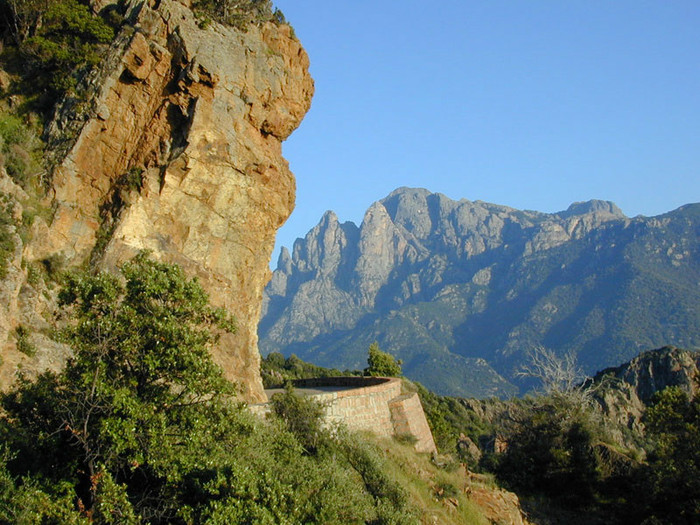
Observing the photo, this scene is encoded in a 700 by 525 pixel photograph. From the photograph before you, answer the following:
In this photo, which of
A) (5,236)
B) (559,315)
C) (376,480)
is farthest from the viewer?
(559,315)

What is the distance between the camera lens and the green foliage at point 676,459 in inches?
812

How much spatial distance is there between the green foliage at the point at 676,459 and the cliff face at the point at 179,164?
50.7ft

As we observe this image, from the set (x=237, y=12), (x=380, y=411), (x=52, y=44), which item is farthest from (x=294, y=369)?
(x=52, y=44)

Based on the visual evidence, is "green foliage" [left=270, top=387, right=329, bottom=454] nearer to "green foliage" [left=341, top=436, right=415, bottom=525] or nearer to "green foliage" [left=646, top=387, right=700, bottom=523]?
"green foliage" [left=341, top=436, right=415, bottom=525]

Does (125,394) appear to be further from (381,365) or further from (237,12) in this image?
(381,365)

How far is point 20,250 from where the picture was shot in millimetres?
16969

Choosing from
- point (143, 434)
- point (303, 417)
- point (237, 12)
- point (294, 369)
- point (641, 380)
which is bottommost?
point (641, 380)

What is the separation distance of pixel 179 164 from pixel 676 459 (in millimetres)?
21260

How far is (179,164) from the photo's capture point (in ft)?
72.5

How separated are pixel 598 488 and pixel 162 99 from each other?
2464 cm

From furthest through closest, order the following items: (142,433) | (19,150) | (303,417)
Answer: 1. (19,150)
2. (303,417)
3. (142,433)

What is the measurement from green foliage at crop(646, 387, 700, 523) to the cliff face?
15457 millimetres

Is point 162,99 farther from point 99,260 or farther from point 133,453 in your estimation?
point 133,453

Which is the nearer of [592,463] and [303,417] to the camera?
[303,417]
